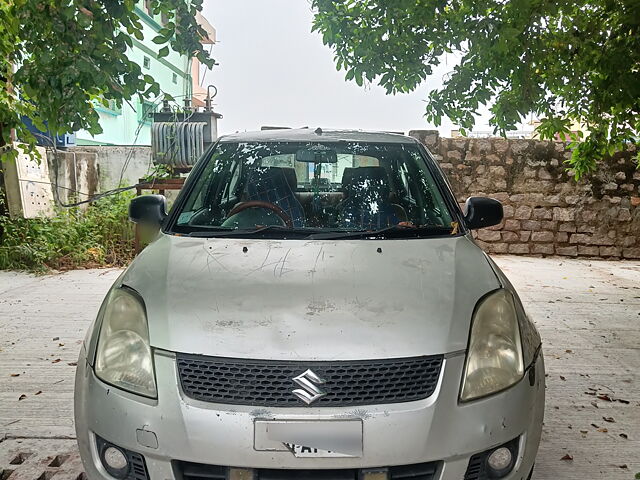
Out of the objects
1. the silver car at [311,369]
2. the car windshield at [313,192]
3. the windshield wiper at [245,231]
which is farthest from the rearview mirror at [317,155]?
the silver car at [311,369]

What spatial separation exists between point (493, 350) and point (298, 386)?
661 mm

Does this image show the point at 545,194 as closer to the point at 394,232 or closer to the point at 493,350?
the point at 394,232

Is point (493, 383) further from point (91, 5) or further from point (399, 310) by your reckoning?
point (91, 5)

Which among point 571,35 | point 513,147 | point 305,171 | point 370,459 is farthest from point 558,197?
point 370,459

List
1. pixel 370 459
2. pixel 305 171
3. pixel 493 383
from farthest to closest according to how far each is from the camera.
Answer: pixel 305 171 → pixel 493 383 → pixel 370 459

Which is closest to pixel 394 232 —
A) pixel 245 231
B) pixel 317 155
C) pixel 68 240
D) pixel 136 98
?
pixel 245 231

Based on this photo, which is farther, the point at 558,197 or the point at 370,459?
the point at 558,197

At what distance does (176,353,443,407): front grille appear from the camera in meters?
1.75

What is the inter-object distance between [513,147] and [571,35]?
3.88 meters

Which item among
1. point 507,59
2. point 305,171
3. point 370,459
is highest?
point 507,59

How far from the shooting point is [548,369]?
414 centimetres

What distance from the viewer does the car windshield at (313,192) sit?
2.75m

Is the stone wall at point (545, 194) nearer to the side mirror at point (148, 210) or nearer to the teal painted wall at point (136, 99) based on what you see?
the teal painted wall at point (136, 99)

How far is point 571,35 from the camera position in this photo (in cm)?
586
